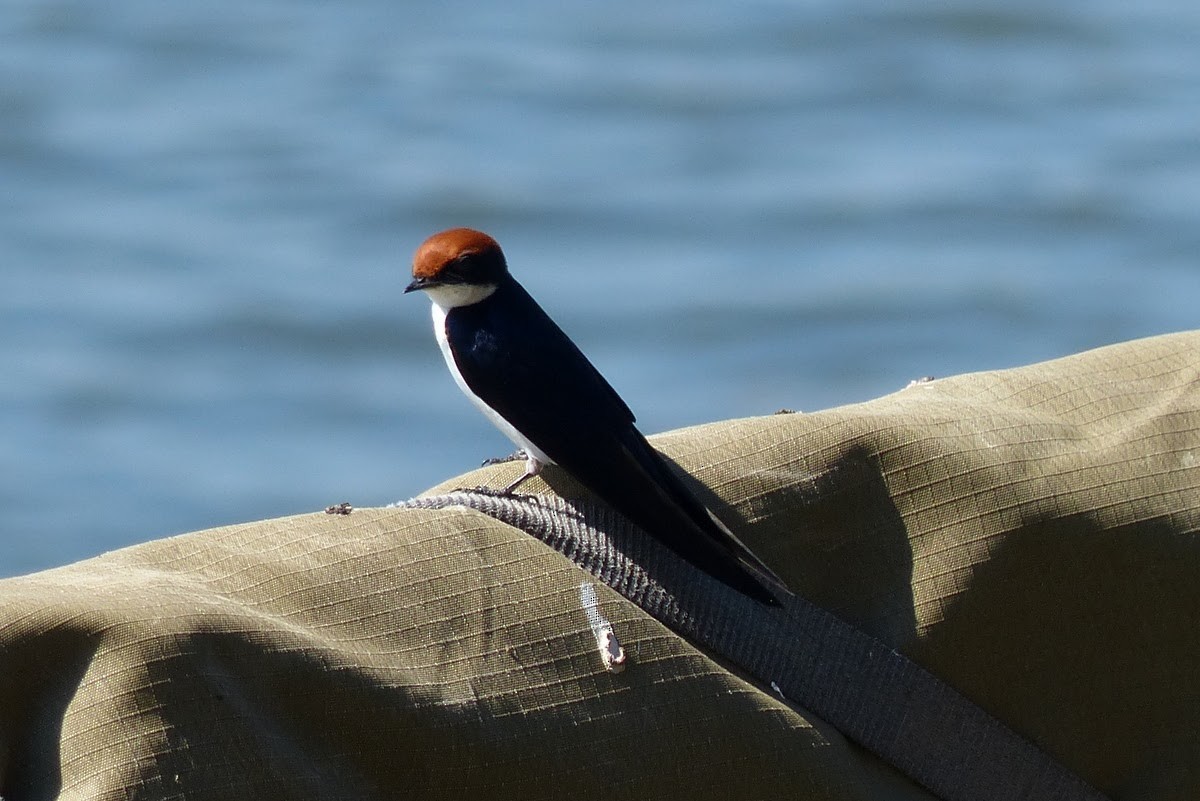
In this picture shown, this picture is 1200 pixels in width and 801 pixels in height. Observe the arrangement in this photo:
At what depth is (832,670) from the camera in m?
1.71

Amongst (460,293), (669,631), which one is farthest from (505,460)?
(669,631)

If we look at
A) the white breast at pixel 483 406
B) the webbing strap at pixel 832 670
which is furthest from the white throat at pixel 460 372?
the webbing strap at pixel 832 670

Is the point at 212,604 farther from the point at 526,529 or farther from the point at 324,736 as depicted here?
the point at 526,529

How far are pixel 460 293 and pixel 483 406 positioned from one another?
17 centimetres

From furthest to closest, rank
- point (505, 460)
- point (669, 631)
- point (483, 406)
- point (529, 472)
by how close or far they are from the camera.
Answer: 1. point (483, 406)
2. point (505, 460)
3. point (529, 472)
4. point (669, 631)

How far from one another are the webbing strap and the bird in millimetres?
32

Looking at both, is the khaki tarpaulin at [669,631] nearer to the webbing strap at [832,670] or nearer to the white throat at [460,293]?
the webbing strap at [832,670]

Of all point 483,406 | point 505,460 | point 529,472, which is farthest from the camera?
point 483,406

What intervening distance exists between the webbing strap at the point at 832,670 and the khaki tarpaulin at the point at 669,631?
0.03 m

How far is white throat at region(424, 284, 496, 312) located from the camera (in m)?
2.29

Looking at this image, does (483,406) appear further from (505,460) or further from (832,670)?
(832,670)

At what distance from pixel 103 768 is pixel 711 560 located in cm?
66

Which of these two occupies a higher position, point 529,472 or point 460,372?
point 460,372

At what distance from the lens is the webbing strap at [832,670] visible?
5.57 ft
